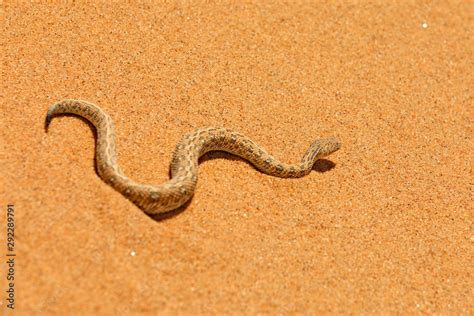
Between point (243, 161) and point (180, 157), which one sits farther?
point (243, 161)

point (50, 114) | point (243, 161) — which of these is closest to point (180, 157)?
point (243, 161)

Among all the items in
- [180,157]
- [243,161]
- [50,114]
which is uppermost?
[50,114]

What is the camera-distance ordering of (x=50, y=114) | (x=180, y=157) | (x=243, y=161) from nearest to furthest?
(x=50, y=114), (x=180, y=157), (x=243, y=161)

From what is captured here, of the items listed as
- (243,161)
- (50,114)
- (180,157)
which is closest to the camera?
(50,114)

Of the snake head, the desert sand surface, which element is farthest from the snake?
the desert sand surface

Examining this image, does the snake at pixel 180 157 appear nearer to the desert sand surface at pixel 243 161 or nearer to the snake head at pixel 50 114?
the snake head at pixel 50 114

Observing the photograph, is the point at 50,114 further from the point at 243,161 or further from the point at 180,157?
the point at 243,161

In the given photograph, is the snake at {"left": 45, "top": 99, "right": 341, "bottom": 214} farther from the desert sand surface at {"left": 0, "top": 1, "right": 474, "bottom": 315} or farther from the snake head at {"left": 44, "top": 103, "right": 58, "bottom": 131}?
the desert sand surface at {"left": 0, "top": 1, "right": 474, "bottom": 315}

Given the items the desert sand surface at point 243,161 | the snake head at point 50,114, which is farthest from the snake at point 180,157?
the desert sand surface at point 243,161
